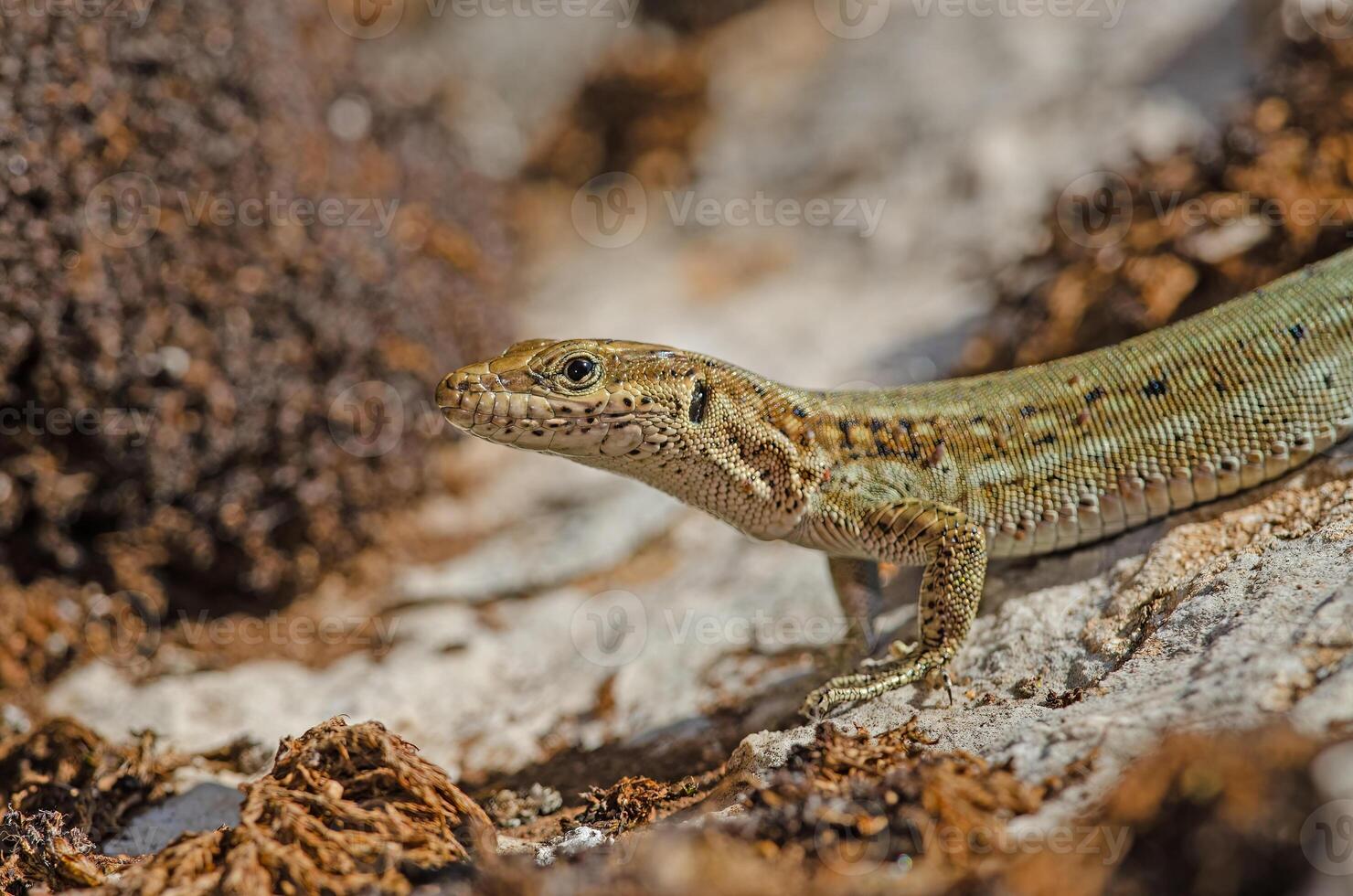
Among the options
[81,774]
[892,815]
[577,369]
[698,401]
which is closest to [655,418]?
[698,401]

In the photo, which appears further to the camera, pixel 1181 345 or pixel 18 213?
pixel 18 213

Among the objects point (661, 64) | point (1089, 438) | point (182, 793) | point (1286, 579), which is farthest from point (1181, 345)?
point (661, 64)

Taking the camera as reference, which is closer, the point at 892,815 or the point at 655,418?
the point at 892,815

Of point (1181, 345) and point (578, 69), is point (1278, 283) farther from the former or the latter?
point (578, 69)

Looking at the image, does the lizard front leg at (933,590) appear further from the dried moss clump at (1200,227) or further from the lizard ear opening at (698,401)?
the dried moss clump at (1200,227)

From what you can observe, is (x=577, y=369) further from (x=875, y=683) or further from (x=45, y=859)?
(x=45, y=859)
